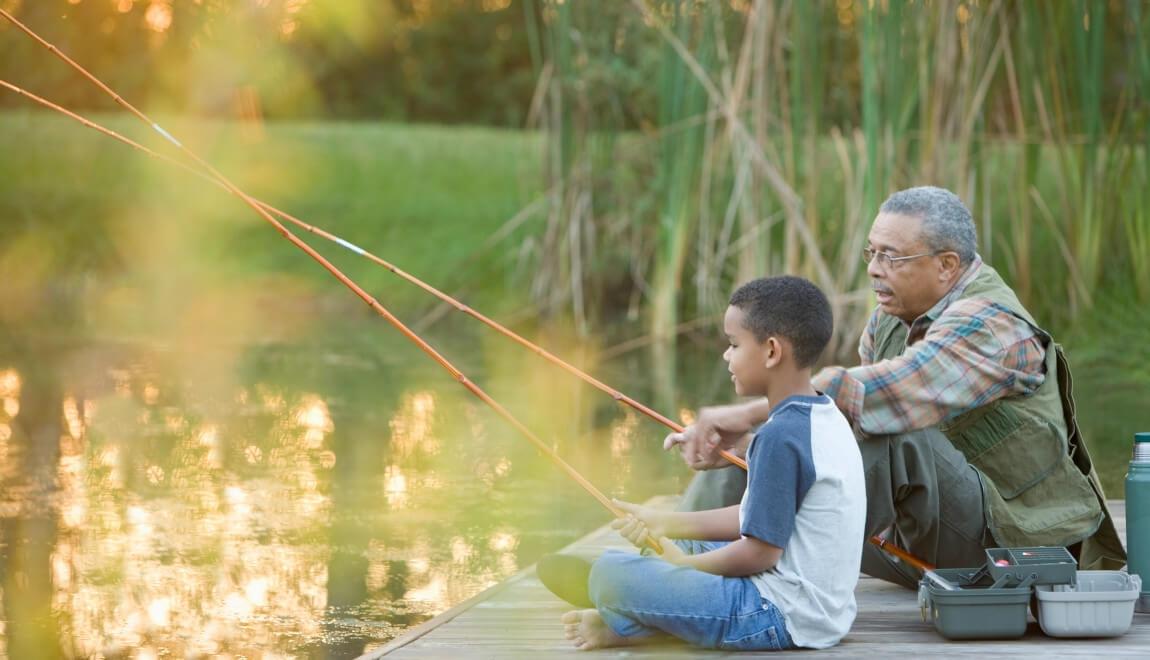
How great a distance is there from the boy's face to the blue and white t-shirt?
0.06m

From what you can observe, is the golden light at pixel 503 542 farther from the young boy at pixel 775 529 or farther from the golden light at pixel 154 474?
the young boy at pixel 775 529

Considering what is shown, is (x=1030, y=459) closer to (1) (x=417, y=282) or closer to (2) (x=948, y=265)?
(2) (x=948, y=265)

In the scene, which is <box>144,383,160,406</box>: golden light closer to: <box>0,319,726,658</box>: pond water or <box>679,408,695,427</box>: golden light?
<box>0,319,726,658</box>: pond water

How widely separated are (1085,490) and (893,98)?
472 centimetres

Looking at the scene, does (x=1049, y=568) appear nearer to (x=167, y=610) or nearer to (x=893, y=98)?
(x=167, y=610)

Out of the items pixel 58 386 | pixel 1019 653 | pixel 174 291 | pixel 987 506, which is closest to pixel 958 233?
pixel 987 506

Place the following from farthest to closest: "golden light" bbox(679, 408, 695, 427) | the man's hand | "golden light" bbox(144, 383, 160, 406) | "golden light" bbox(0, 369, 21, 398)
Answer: "golden light" bbox(0, 369, 21, 398) < "golden light" bbox(144, 383, 160, 406) < "golden light" bbox(679, 408, 695, 427) < the man's hand

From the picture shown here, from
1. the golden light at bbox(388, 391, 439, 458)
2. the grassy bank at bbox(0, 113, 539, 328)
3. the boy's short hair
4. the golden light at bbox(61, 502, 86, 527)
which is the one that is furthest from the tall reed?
the boy's short hair

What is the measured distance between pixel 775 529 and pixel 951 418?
604 mm

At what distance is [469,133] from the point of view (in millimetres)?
19484

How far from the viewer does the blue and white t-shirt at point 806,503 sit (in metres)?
2.50

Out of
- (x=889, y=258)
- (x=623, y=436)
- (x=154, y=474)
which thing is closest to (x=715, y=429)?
(x=889, y=258)

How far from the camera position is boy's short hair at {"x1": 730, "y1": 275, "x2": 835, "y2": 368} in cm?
253

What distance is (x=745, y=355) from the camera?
257 centimetres
